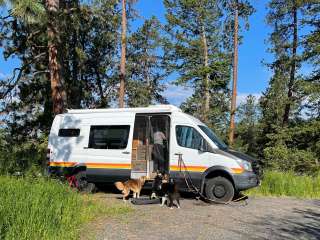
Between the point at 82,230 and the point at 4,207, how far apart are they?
4.87 ft

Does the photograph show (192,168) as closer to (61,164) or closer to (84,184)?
(84,184)

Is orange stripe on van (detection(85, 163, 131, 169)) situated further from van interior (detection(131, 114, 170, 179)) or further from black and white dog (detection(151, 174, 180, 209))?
black and white dog (detection(151, 174, 180, 209))

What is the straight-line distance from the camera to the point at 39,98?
115 feet

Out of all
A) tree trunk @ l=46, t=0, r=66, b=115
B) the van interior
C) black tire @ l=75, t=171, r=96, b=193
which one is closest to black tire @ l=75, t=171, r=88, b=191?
black tire @ l=75, t=171, r=96, b=193

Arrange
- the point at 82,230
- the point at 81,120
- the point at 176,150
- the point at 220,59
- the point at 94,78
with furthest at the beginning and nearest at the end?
the point at 220,59, the point at 94,78, the point at 81,120, the point at 176,150, the point at 82,230

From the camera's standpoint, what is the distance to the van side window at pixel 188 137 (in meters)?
13.3

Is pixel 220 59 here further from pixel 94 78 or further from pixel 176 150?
pixel 176 150

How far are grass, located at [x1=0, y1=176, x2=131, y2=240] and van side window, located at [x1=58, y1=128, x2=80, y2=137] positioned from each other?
3.50m

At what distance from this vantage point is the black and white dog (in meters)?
12.0

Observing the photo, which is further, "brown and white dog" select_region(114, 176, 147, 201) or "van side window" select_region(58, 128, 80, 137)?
"van side window" select_region(58, 128, 80, 137)

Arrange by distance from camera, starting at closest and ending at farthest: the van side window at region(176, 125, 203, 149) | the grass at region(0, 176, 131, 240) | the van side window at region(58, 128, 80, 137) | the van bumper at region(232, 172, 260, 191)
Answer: the grass at region(0, 176, 131, 240), the van bumper at region(232, 172, 260, 191), the van side window at region(176, 125, 203, 149), the van side window at region(58, 128, 80, 137)

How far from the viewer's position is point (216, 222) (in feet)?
33.4

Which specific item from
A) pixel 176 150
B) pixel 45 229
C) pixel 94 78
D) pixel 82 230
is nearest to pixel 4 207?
pixel 45 229

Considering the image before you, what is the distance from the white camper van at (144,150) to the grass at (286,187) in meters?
2.58
